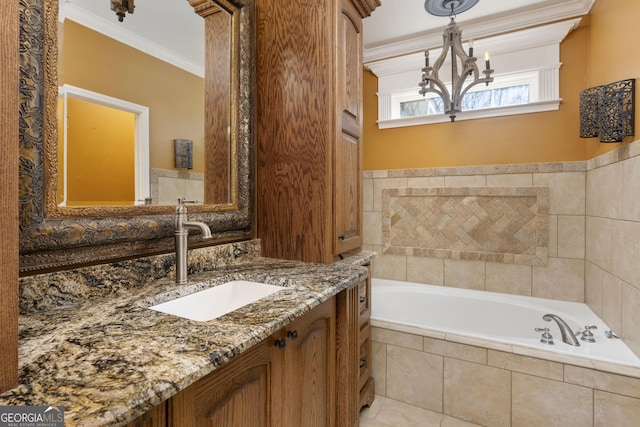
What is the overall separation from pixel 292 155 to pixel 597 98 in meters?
1.89

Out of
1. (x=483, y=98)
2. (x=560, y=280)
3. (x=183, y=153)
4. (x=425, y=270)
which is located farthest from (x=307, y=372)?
(x=483, y=98)

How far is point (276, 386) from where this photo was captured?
0.96 meters

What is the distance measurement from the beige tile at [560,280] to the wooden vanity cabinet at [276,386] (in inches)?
80.1

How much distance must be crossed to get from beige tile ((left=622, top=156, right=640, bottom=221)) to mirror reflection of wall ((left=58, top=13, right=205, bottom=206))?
6.96 feet

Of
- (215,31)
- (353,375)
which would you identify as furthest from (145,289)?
(215,31)

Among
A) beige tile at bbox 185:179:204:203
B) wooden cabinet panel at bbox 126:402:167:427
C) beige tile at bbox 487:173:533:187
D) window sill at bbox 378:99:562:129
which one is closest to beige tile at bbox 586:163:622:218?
beige tile at bbox 487:173:533:187

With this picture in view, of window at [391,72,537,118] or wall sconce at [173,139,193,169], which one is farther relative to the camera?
window at [391,72,537,118]

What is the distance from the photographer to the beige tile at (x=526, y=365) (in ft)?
5.39

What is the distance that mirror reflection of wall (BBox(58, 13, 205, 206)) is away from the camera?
3.34ft

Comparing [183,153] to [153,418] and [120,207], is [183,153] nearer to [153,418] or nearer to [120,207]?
[120,207]

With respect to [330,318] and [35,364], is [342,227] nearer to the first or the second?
[330,318]

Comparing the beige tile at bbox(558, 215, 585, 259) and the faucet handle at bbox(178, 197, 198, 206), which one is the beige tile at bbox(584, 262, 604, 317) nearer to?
the beige tile at bbox(558, 215, 585, 259)

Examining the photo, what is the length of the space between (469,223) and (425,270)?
22.3 inches

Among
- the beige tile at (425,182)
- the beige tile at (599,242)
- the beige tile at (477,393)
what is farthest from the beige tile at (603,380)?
the beige tile at (425,182)
